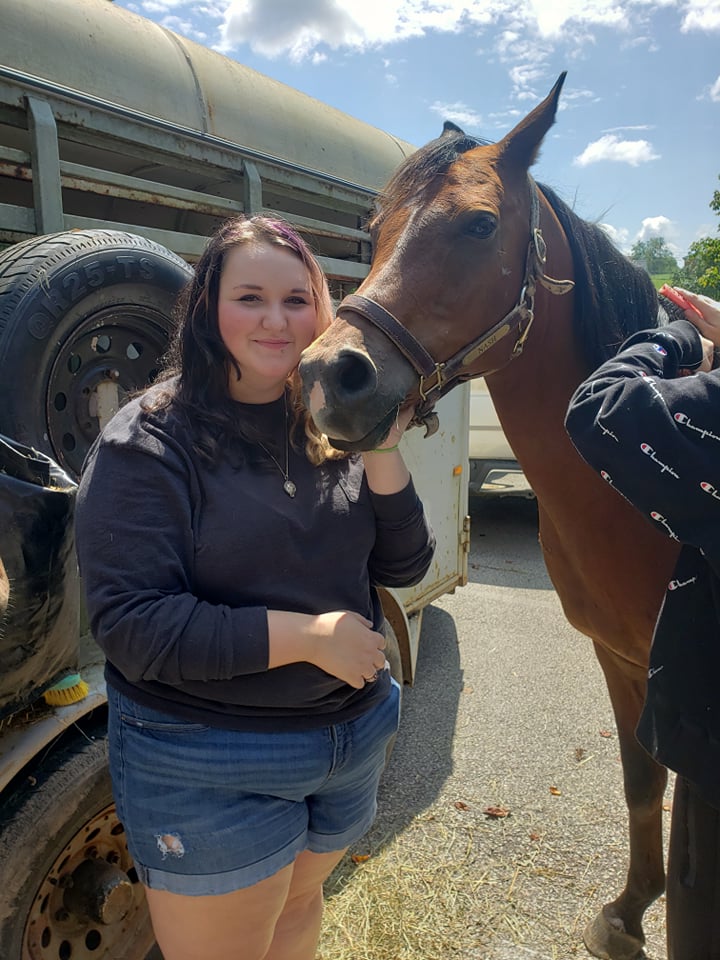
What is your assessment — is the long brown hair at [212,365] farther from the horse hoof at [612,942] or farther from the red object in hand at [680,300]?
the horse hoof at [612,942]

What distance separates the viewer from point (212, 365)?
4.20 ft

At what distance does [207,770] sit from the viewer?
1157mm

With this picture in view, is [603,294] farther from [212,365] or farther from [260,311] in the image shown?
[212,365]

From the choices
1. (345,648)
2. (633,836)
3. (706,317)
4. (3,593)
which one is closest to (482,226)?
(706,317)

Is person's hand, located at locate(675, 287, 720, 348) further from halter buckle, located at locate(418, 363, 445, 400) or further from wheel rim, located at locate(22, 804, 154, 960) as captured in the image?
wheel rim, located at locate(22, 804, 154, 960)

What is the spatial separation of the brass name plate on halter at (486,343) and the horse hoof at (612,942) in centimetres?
193

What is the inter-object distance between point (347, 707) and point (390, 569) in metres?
0.32

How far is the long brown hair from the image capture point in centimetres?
124

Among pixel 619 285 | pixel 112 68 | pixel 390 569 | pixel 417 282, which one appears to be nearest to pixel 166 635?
pixel 390 569

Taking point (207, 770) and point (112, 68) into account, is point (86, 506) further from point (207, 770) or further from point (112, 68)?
point (112, 68)

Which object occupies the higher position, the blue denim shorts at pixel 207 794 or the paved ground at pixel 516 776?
the blue denim shorts at pixel 207 794

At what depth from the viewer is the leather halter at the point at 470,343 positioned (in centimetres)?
147

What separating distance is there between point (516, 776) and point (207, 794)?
92.2 inches

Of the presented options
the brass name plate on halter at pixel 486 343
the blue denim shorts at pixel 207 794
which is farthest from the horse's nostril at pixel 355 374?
the blue denim shorts at pixel 207 794
